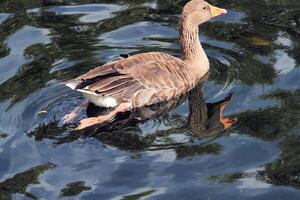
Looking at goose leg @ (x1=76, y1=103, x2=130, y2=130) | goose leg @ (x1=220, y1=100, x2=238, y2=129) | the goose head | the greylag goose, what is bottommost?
goose leg @ (x1=220, y1=100, x2=238, y2=129)

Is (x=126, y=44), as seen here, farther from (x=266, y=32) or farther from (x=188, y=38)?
(x=266, y=32)

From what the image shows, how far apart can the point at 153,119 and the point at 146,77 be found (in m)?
0.87

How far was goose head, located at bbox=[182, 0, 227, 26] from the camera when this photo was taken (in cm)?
1173

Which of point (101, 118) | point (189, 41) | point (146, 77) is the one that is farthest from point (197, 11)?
point (101, 118)

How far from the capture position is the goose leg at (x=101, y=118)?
9812 millimetres

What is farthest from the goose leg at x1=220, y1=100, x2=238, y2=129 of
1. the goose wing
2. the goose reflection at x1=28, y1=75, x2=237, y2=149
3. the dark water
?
the goose wing

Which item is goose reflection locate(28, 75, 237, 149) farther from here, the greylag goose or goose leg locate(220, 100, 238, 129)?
the greylag goose

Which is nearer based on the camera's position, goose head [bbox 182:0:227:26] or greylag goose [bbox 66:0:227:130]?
greylag goose [bbox 66:0:227:130]

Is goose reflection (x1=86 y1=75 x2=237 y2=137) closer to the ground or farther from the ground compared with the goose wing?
closer to the ground

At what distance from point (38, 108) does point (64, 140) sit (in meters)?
0.99

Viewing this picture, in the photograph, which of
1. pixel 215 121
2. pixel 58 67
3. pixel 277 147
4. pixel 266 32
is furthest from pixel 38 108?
pixel 266 32

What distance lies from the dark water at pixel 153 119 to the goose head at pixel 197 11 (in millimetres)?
707

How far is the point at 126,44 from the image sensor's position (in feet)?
41.4

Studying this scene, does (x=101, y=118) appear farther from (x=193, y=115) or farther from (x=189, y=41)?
(x=189, y=41)
